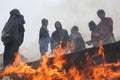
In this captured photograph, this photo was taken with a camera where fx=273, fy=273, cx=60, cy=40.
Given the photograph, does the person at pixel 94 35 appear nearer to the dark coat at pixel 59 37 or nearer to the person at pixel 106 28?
the person at pixel 106 28

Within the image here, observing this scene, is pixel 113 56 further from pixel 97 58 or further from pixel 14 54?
pixel 14 54

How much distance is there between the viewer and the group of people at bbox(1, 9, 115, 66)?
31.5 feet

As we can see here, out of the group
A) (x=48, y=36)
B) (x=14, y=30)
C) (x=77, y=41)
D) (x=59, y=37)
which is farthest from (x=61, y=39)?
(x=14, y=30)

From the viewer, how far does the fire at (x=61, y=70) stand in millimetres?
8078

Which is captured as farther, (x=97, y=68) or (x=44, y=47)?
(x=44, y=47)

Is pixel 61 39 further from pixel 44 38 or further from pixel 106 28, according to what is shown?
pixel 106 28

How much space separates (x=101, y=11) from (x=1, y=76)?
161 inches

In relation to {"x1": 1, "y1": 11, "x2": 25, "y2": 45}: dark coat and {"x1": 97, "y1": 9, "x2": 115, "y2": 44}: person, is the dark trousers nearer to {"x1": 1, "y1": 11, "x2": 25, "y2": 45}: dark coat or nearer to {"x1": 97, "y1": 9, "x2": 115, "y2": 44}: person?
{"x1": 1, "y1": 11, "x2": 25, "y2": 45}: dark coat

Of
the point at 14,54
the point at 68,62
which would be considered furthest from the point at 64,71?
the point at 14,54

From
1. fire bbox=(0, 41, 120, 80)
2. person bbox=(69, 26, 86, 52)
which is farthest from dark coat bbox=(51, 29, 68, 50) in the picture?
fire bbox=(0, 41, 120, 80)

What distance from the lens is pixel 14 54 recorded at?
9977 millimetres

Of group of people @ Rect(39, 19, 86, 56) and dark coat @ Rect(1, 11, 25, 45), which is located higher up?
dark coat @ Rect(1, 11, 25, 45)

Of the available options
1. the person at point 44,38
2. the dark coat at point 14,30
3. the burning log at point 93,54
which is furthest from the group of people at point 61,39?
the burning log at point 93,54

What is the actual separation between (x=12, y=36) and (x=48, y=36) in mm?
1811
